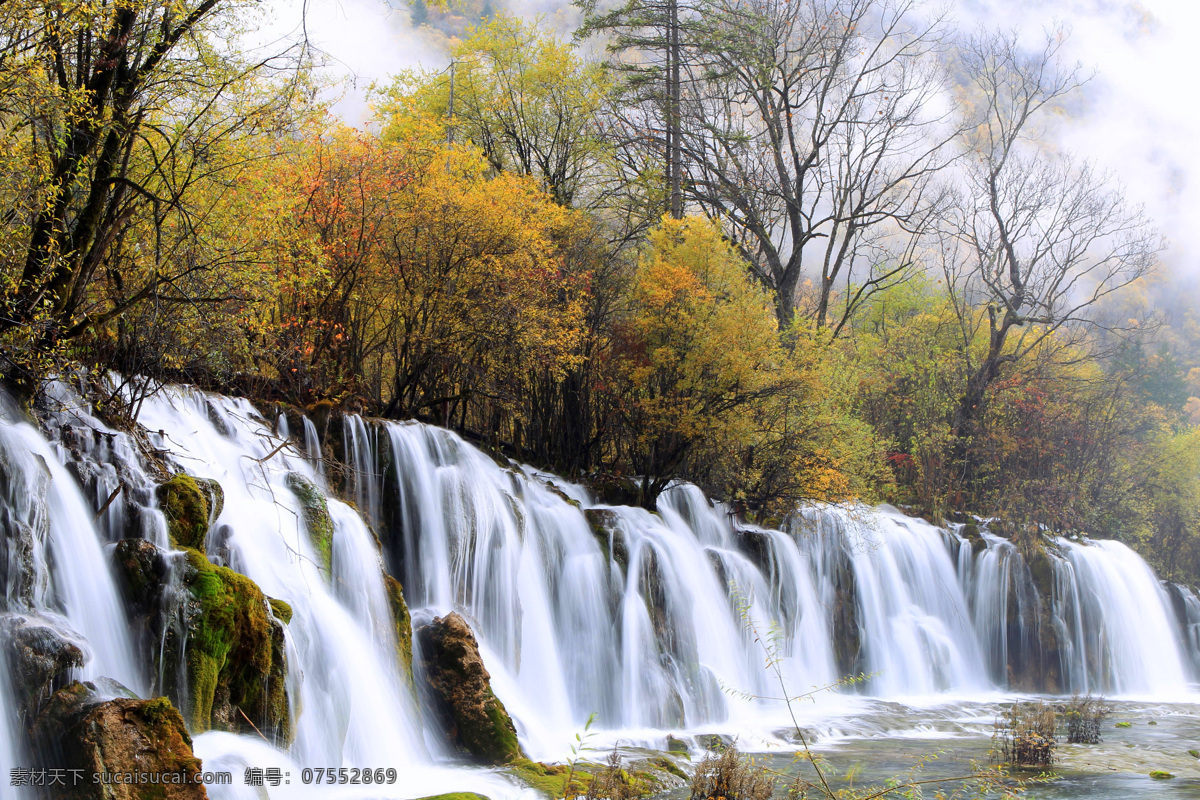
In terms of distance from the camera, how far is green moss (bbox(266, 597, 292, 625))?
9.28 metres

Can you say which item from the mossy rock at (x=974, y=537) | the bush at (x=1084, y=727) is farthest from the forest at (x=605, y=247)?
the bush at (x=1084, y=727)

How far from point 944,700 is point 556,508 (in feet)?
35.0

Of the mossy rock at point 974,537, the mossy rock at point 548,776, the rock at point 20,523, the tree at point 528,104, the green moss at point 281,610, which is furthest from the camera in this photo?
the tree at point 528,104

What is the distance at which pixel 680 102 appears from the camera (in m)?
29.4

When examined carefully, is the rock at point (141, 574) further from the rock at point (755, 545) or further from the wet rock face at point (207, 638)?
the rock at point (755, 545)

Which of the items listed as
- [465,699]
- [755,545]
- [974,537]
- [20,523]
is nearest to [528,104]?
[755,545]

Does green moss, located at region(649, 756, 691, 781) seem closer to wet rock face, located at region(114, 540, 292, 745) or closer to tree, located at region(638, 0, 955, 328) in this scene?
wet rock face, located at region(114, 540, 292, 745)

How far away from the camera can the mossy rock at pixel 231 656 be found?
830 cm

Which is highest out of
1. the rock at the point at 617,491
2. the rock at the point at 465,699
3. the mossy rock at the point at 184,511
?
the rock at the point at 617,491

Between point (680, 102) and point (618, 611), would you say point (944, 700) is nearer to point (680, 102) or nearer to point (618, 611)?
point (618, 611)

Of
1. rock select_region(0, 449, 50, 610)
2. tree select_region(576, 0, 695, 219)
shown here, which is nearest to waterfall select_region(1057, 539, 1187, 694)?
tree select_region(576, 0, 695, 219)

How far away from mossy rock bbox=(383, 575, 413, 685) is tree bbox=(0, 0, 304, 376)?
4481 millimetres

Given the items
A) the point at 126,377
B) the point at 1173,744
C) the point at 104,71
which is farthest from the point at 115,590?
the point at 1173,744

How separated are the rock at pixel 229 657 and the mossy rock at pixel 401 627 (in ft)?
7.51
